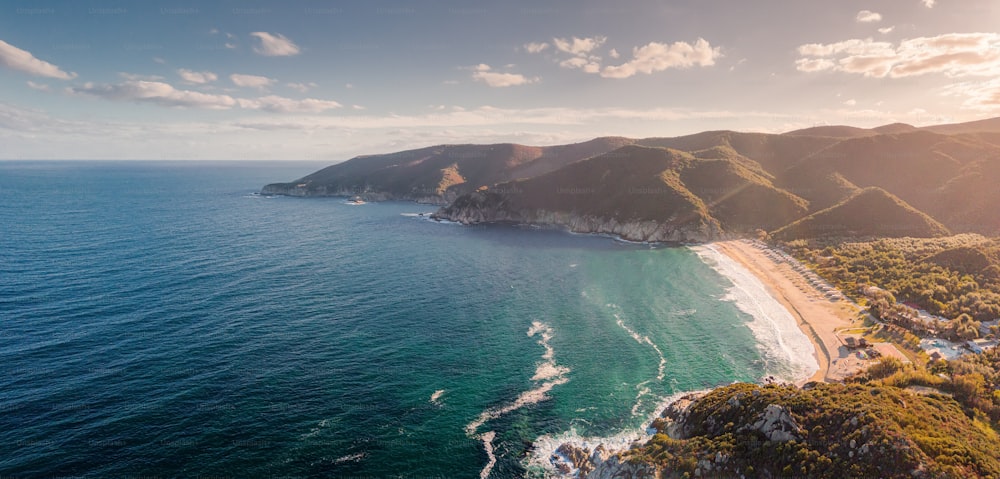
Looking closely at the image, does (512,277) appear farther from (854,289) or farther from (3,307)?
(3,307)

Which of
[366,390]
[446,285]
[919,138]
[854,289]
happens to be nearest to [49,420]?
[366,390]

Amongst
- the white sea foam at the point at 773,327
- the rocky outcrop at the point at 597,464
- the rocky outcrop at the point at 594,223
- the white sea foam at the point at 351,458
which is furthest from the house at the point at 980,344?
the rocky outcrop at the point at 594,223

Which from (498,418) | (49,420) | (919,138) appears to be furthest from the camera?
(919,138)

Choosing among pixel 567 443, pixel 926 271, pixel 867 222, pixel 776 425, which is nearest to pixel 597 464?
pixel 567 443

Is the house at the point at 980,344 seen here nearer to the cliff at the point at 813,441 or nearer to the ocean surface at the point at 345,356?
the ocean surface at the point at 345,356

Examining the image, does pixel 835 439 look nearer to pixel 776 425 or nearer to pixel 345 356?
pixel 776 425
